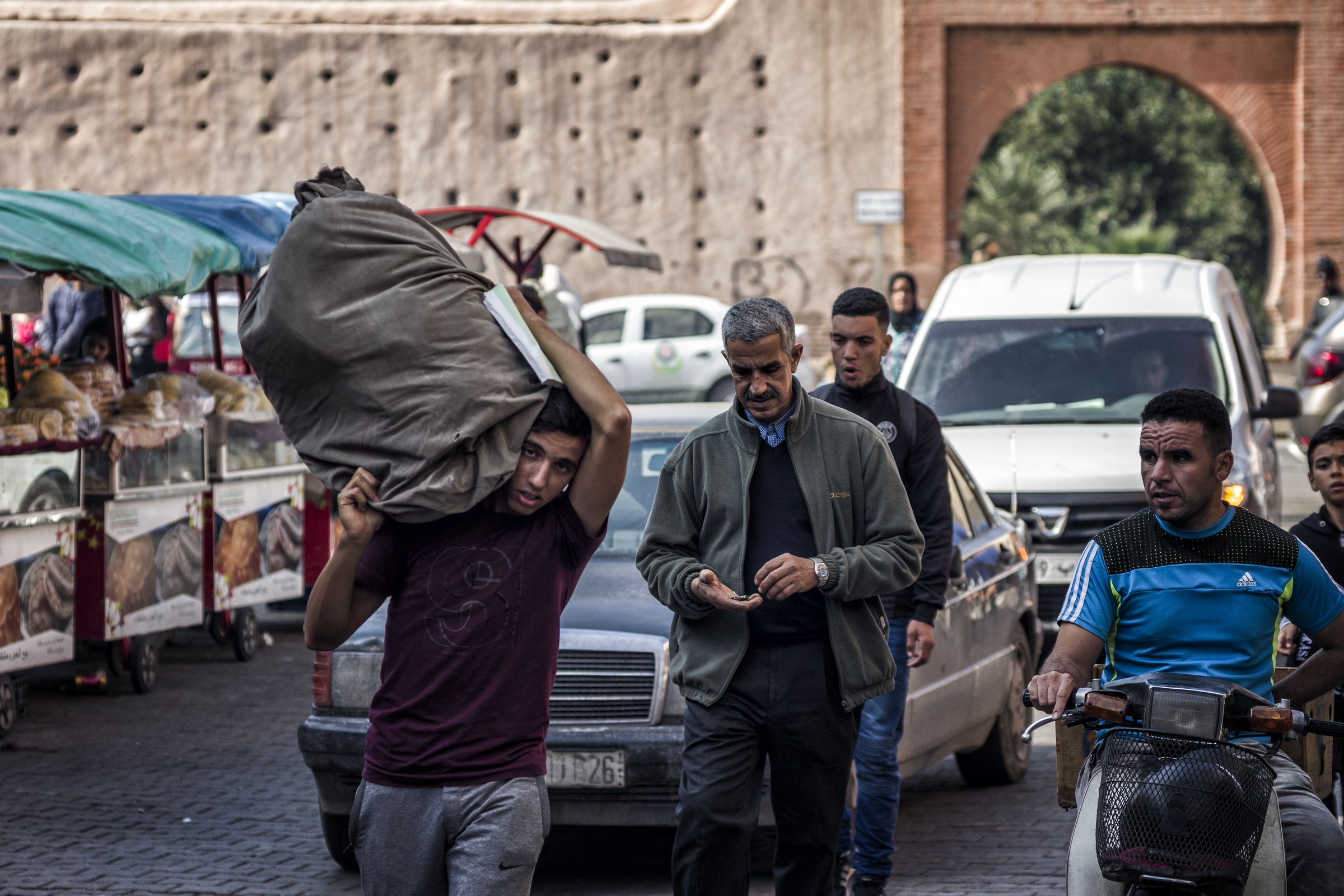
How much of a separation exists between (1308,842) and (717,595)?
1455mm

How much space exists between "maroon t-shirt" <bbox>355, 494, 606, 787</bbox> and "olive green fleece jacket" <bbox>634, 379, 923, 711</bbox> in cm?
109

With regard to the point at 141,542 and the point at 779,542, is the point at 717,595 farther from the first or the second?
the point at 141,542

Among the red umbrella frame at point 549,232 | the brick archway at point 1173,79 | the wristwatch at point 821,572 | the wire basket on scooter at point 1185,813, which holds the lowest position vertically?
the wire basket on scooter at point 1185,813

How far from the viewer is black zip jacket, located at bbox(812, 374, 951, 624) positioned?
5785mm

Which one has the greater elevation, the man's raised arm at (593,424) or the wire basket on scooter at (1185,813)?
the man's raised arm at (593,424)

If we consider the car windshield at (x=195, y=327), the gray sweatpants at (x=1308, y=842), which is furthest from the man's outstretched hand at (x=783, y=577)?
the car windshield at (x=195, y=327)

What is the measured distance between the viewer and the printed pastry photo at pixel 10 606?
28.0 feet

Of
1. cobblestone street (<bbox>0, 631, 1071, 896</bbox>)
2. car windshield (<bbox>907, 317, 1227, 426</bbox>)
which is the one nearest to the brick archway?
car windshield (<bbox>907, 317, 1227, 426</bbox>)

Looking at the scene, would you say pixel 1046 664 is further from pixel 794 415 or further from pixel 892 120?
pixel 892 120

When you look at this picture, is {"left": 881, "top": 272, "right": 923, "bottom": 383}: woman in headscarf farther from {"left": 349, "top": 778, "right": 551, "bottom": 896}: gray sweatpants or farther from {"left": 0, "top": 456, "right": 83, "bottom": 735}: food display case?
{"left": 349, "top": 778, "right": 551, "bottom": 896}: gray sweatpants

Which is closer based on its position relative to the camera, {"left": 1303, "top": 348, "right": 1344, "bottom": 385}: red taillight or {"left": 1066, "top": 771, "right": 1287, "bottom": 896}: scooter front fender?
{"left": 1066, "top": 771, "right": 1287, "bottom": 896}: scooter front fender

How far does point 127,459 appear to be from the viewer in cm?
975

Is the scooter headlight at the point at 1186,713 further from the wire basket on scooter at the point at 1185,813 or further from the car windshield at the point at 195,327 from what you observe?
the car windshield at the point at 195,327

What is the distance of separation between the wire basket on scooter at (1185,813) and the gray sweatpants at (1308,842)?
0.37ft
